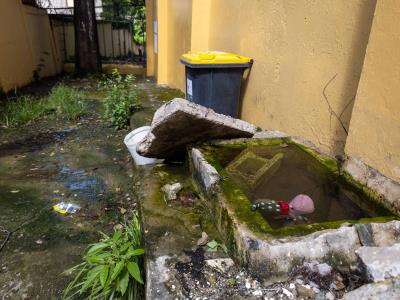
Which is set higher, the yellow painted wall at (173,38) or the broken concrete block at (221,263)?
the yellow painted wall at (173,38)

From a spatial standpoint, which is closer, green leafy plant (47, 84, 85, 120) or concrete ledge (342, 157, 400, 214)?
concrete ledge (342, 157, 400, 214)

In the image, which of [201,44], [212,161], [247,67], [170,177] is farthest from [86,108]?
[212,161]

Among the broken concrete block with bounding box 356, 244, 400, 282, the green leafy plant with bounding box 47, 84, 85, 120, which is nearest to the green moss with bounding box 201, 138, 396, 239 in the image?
the broken concrete block with bounding box 356, 244, 400, 282

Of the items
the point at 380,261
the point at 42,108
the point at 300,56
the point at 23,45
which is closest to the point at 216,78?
the point at 300,56

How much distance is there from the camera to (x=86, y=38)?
9102mm

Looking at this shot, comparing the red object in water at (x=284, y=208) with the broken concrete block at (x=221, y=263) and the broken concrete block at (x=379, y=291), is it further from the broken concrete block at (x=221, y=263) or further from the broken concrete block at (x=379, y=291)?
the broken concrete block at (x=379, y=291)

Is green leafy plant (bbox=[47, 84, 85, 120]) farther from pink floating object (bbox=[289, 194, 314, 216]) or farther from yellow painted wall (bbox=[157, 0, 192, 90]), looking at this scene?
pink floating object (bbox=[289, 194, 314, 216])

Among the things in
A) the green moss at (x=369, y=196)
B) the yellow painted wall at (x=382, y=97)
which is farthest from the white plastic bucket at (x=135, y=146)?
the yellow painted wall at (x=382, y=97)

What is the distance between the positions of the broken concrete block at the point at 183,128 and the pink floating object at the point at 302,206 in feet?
3.10

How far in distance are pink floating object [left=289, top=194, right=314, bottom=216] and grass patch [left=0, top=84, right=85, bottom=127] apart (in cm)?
492

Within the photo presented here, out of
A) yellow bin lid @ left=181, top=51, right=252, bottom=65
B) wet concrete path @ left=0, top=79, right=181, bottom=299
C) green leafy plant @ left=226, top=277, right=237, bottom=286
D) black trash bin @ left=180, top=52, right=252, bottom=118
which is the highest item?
yellow bin lid @ left=181, top=51, right=252, bottom=65

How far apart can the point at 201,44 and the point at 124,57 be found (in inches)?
266

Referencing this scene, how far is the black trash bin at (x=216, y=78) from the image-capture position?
405 centimetres

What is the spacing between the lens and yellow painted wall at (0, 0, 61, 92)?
7.30 metres
